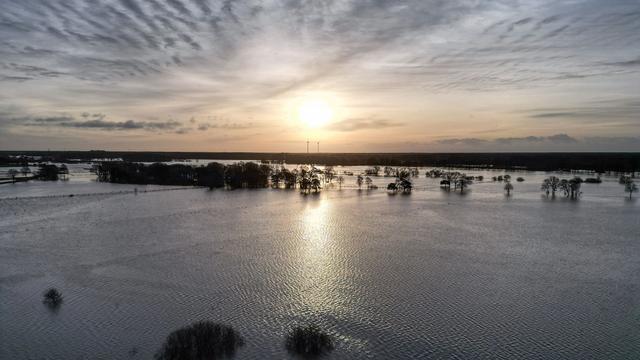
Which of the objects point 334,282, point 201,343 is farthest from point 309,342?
point 334,282

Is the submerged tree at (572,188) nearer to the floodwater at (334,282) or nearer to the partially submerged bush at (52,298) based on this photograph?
the floodwater at (334,282)

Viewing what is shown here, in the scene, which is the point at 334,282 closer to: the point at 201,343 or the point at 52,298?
the point at 201,343

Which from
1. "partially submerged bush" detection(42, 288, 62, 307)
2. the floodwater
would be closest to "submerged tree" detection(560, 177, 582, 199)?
the floodwater

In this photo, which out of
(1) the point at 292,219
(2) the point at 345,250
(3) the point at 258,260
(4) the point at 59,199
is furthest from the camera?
(4) the point at 59,199

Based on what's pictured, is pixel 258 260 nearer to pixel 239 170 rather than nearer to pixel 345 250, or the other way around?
pixel 345 250

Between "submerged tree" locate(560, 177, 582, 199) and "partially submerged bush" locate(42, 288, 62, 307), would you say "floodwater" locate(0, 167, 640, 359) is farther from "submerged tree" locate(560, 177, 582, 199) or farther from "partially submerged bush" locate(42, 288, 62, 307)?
"submerged tree" locate(560, 177, 582, 199)

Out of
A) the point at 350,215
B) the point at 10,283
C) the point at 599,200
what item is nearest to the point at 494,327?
the point at 10,283

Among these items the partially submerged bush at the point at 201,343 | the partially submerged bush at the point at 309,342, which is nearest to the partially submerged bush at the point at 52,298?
the partially submerged bush at the point at 201,343
